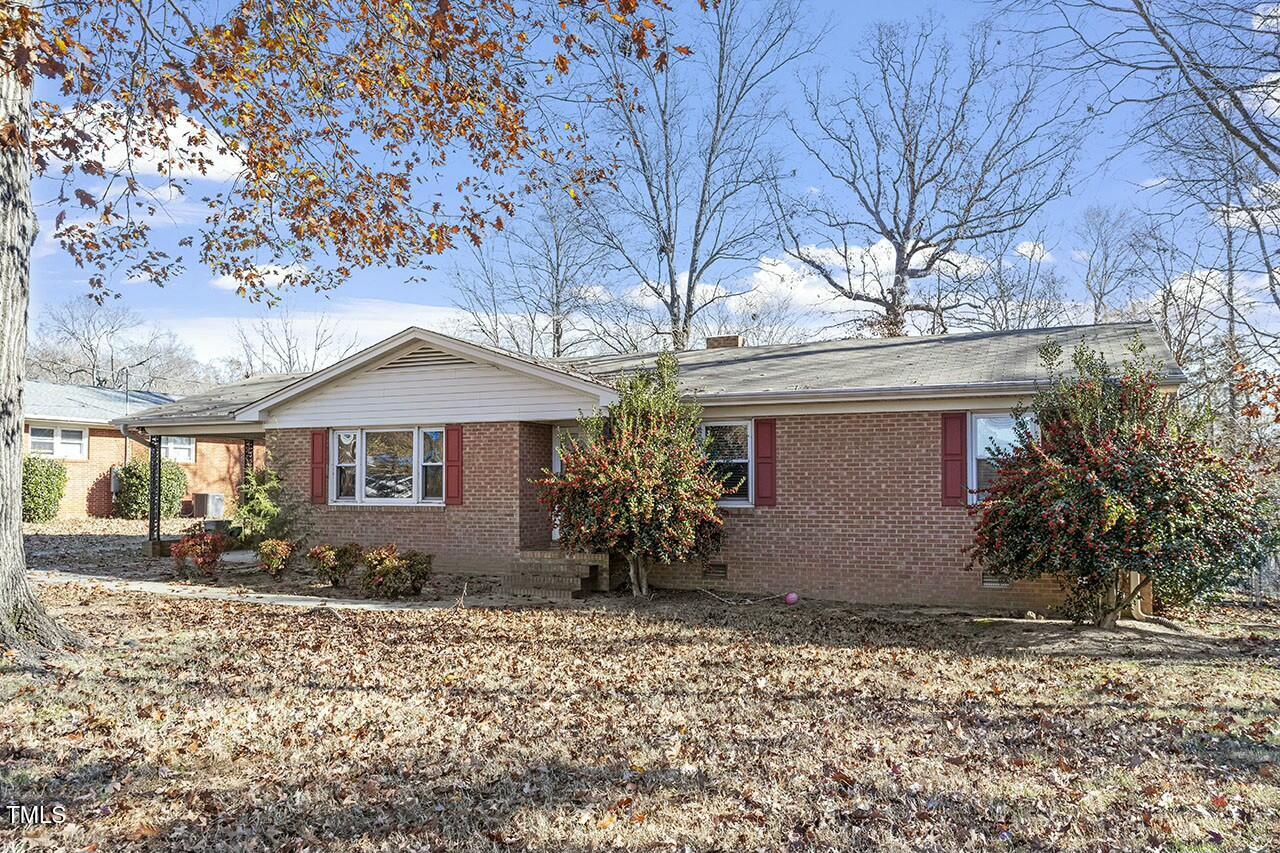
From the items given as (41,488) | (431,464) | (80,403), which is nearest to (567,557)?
(431,464)

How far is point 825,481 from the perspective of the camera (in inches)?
489

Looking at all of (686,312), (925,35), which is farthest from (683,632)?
(925,35)

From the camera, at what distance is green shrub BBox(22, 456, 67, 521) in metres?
23.4

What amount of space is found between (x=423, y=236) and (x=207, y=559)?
21.7 feet

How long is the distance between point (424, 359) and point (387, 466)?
210cm

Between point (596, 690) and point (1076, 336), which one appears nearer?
point (596, 690)

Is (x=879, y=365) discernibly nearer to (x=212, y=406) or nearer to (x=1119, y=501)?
(x=1119, y=501)

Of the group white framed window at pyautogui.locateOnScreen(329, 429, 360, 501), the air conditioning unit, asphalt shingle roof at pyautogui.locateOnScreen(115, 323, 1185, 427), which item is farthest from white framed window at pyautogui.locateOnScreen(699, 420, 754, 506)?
the air conditioning unit

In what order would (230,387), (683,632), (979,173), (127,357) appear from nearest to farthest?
(683,632) → (230,387) → (979,173) → (127,357)

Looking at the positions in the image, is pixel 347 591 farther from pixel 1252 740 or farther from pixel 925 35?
pixel 925 35

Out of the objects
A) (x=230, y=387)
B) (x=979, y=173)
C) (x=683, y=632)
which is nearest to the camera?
(x=683, y=632)

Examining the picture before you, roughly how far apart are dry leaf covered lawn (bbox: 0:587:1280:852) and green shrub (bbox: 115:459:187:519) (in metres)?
18.7

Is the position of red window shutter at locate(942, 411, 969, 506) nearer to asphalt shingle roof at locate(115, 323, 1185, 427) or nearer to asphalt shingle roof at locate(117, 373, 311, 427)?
asphalt shingle roof at locate(115, 323, 1185, 427)

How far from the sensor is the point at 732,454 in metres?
13.1
